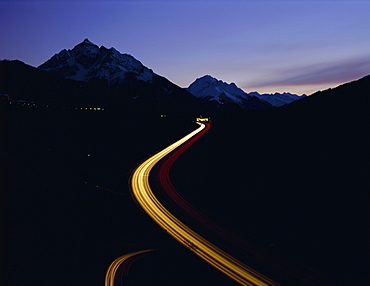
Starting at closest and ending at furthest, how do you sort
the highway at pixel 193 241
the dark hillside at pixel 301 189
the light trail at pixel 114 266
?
the highway at pixel 193 241 < the light trail at pixel 114 266 < the dark hillside at pixel 301 189

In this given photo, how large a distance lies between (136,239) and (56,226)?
40.1ft

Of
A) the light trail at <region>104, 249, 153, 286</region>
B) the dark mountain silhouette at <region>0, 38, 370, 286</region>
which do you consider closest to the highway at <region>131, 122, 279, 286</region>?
the dark mountain silhouette at <region>0, 38, 370, 286</region>

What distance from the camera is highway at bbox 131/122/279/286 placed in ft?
82.6

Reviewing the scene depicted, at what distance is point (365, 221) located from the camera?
33.7 metres

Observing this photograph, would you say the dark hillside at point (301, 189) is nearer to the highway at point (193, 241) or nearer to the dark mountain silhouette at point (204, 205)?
the dark mountain silhouette at point (204, 205)

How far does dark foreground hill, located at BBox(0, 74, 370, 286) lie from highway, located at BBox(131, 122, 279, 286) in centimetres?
109

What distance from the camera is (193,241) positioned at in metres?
31.0

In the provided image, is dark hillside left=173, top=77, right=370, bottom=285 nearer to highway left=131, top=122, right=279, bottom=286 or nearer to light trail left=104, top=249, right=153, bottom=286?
highway left=131, top=122, right=279, bottom=286

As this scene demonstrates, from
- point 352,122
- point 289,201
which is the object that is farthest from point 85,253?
point 352,122

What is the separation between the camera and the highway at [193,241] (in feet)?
82.6

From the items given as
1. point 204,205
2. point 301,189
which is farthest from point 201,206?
point 301,189

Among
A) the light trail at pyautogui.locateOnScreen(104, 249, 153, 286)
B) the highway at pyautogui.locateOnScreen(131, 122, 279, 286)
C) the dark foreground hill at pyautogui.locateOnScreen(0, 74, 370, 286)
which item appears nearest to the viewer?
the highway at pyautogui.locateOnScreen(131, 122, 279, 286)

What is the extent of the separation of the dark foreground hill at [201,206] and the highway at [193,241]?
1094 mm

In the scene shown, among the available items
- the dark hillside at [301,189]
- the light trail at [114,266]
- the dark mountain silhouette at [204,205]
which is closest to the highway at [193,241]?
the dark mountain silhouette at [204,205]
